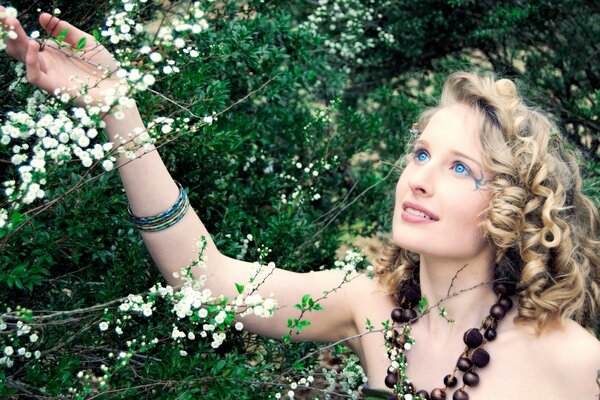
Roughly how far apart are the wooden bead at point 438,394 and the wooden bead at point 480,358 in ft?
0.50

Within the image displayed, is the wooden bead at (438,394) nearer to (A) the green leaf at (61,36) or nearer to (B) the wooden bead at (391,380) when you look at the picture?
(B) the wooden bead at (391,380)

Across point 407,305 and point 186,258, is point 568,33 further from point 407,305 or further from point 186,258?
point 186,258

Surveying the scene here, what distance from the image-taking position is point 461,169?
2.54 metres

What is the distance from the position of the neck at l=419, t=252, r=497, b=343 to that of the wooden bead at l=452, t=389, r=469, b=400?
0.22 metres

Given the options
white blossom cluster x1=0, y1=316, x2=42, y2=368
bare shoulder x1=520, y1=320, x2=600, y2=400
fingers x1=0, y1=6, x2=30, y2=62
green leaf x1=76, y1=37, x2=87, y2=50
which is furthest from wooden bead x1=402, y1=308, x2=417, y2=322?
fingers x1=0, y1=6, x2=30, y2=62

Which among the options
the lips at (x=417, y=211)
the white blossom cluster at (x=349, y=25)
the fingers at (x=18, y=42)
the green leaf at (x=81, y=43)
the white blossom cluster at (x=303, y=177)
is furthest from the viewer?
the white blossom cluster at (x=349, y=25)

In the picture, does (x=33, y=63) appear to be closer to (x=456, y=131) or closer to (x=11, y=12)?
(x=11, y=12)

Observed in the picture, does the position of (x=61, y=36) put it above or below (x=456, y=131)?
above

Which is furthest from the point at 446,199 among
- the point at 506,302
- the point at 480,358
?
the point at 480,358

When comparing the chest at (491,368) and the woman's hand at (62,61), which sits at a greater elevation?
the woman's hand at (62,61)

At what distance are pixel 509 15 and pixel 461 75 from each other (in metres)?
1.89

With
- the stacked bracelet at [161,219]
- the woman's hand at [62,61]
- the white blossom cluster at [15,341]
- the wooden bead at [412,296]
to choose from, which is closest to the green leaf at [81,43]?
the woman's hand at [62,61]

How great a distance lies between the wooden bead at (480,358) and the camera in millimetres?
2562

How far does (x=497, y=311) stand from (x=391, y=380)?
1.48ft
